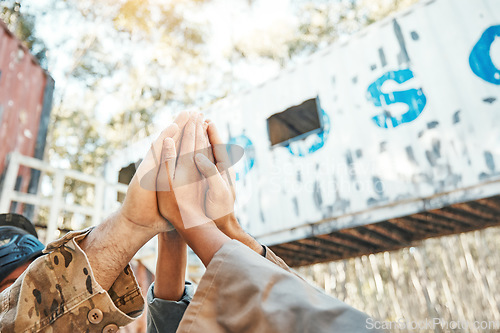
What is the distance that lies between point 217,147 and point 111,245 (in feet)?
1.37

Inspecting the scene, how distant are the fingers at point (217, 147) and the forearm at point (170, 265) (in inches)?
10.1

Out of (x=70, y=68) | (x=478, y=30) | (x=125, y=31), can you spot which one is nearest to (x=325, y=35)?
(x=125, y=31)

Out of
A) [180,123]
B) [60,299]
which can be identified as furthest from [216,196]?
[60,299]

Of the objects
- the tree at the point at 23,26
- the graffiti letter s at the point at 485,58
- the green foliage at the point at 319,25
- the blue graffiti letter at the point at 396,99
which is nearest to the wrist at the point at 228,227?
the blue graffiti letter at the point at 396,99

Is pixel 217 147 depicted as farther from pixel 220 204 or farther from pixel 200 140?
pixel 220 204

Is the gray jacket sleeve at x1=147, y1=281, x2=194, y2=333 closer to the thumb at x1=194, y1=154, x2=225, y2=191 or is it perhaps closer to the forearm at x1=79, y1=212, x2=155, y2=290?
the forearm at x1=79, y1=212, x2=155, y2=290

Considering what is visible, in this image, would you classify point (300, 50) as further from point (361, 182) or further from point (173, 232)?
point (173, 232)

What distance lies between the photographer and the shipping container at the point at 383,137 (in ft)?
13.7

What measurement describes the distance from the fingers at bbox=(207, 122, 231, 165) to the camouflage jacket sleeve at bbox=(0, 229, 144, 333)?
46cm

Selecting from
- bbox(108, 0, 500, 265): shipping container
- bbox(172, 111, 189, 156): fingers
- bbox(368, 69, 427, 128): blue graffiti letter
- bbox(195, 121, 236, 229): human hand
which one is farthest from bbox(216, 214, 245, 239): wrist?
bbox(368, 69, 427, 128): blue graffiti letter

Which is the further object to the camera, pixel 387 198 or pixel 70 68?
pixel 70 68

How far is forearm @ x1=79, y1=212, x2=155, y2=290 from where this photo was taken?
0.98 meters

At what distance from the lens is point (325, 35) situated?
13109mm

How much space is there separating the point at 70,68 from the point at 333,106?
35.1 feet
